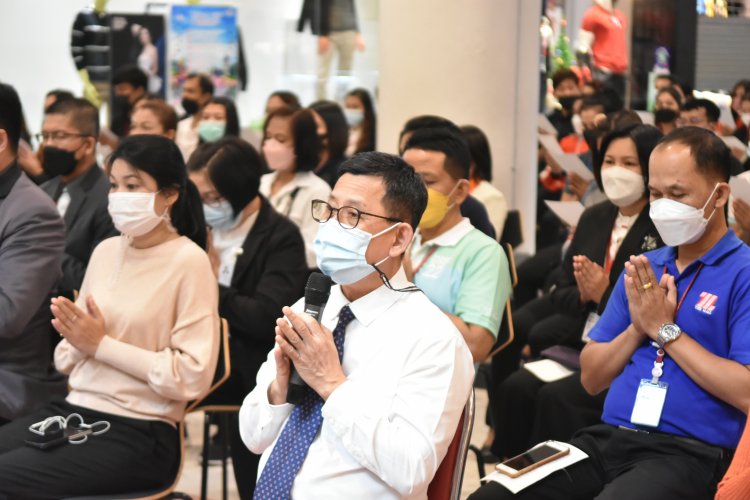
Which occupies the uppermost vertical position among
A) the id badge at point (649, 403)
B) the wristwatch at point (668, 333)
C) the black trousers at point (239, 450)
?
the wristwatch at point (668, 333)

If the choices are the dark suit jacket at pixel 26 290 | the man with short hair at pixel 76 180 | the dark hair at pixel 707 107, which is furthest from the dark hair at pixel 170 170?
the dark hair at pixel 707 107

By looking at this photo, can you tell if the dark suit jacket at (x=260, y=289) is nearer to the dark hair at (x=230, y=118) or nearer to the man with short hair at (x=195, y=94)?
the dark hair at (x=230, y=118)

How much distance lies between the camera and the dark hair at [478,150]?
20.5 feet

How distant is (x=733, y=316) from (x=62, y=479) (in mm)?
2073

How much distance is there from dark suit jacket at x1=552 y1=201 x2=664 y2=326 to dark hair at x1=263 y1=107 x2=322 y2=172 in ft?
5.22

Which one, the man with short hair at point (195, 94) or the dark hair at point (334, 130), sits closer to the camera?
the dark hair at point (334, 130)

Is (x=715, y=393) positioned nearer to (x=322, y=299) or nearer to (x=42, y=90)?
(x=322, y=299)

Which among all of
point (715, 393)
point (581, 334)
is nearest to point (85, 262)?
point (581, 334)

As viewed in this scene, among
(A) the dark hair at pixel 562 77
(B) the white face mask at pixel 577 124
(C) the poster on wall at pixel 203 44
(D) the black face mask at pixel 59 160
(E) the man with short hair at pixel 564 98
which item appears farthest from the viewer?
(C) the poster on wall at pixel 203 44

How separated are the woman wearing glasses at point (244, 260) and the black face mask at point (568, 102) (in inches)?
181

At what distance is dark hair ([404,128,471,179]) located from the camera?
13.6 feet

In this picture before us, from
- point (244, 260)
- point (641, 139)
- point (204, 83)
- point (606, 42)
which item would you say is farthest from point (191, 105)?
point (641, 139)

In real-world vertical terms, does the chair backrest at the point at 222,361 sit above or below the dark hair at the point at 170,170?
below

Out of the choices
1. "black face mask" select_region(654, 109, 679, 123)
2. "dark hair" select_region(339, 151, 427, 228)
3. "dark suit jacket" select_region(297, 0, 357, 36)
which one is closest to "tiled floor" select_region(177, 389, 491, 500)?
"dark hair" select_region(339, 151, 427, 228)
